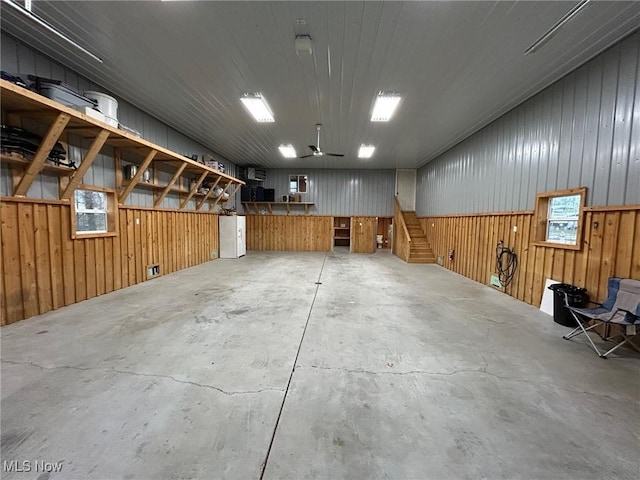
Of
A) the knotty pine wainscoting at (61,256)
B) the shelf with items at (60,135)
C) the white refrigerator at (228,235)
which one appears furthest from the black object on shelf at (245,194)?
the shelf with items at (60,135)

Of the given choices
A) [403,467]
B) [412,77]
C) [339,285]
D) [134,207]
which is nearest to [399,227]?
[339,285]

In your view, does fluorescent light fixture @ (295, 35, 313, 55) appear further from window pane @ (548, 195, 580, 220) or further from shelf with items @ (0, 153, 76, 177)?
window pane @ (548, 195, 580, 220)

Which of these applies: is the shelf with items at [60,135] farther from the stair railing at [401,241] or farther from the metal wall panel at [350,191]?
the stair railing at [401,241]

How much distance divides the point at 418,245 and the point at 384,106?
548cm

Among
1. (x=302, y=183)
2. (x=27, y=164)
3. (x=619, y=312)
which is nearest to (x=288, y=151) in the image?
(x=302, y=183)

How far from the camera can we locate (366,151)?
320 inches

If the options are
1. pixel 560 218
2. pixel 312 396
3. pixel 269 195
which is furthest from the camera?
pixel 269 195

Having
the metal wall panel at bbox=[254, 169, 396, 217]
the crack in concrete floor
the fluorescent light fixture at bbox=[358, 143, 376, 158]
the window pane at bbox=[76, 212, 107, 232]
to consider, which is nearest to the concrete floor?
the crack in concrete floor

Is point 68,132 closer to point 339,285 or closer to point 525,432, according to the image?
point 339,285

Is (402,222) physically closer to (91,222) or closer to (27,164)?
(91,222)

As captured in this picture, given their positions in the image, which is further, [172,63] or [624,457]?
[172,63]

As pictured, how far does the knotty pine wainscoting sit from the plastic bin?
6869 mm

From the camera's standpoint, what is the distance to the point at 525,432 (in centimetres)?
162

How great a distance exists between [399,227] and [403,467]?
9496mm
